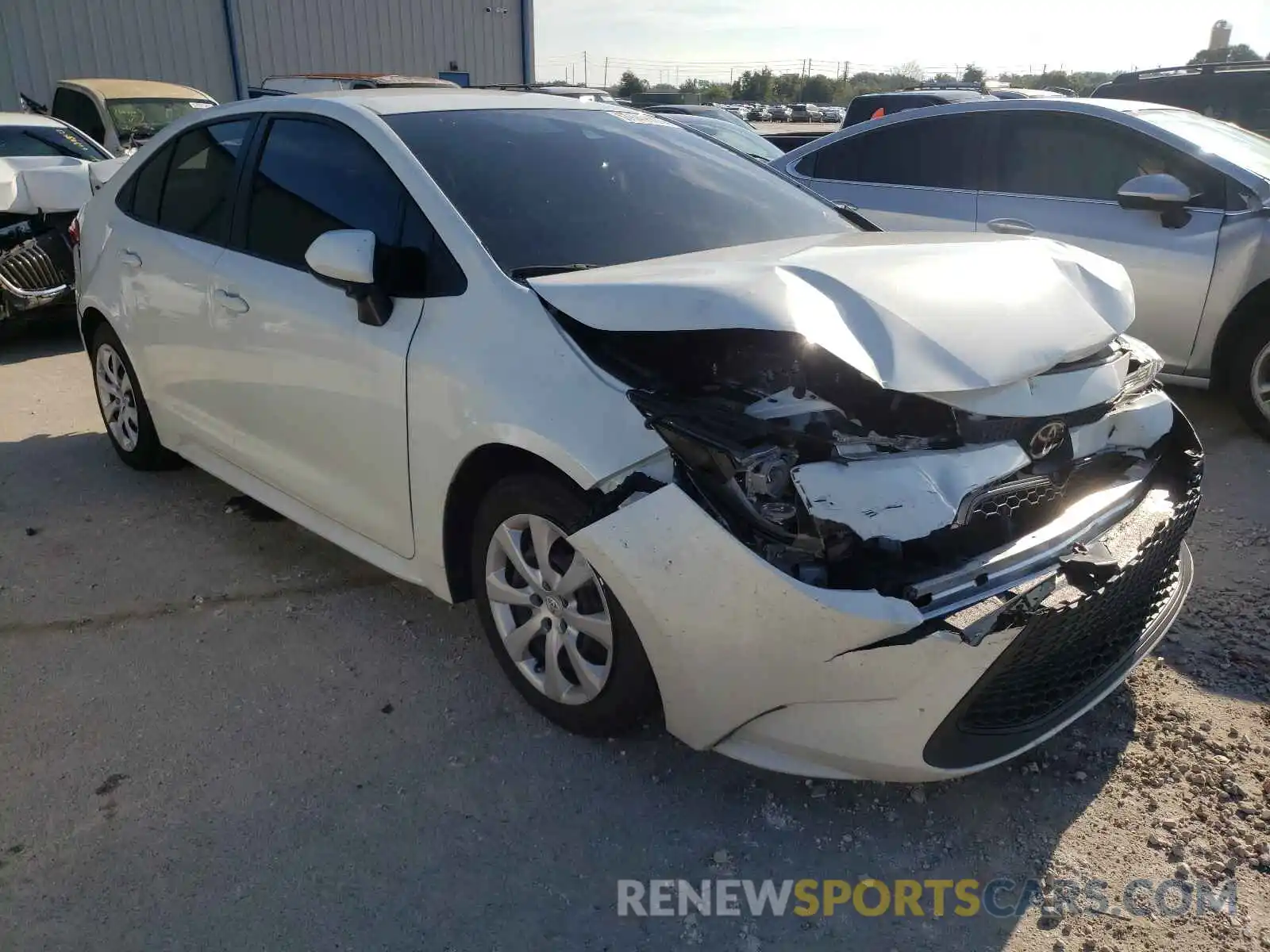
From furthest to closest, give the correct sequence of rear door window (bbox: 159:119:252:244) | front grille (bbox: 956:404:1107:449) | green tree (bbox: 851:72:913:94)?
1. green tree (bbox: 851:72:913:94)
2. rear door window (bbox: 159:119:252:244)
3. front grille (bbox: 956:404:1107:449)

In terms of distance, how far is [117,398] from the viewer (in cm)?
474

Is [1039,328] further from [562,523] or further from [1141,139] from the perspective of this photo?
[1141,139]

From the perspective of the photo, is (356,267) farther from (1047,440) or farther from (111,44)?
(111,44)

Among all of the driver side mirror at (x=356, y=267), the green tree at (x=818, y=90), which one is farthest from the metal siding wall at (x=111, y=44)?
the green tree at (x=818, y=90)

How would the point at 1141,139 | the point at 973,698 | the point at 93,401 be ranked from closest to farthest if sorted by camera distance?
1. the point at 973,698
2. the point at 1141,139
3. the point at 93,401

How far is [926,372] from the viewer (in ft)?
7.34

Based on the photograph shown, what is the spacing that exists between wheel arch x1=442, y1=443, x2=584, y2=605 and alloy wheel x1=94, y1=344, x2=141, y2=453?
95.8 inches

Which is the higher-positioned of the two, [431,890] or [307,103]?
[307,103]

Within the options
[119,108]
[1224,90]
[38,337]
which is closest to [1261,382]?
[1224,90]

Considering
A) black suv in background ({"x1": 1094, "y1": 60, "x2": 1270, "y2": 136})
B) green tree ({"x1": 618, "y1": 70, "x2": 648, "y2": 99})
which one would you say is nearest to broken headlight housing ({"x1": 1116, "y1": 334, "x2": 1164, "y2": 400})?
black suv in background ({"x1": 1094, "y1": 60, "x2": 1270, "y2": 136})

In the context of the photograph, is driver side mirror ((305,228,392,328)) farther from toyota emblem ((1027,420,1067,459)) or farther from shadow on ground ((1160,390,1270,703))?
shadow on ground ((1160,390,1270,703))

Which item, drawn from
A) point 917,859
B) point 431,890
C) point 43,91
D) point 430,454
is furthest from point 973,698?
point 43,91

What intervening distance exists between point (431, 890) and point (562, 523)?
91cm

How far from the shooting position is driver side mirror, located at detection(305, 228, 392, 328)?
9.15 feet
